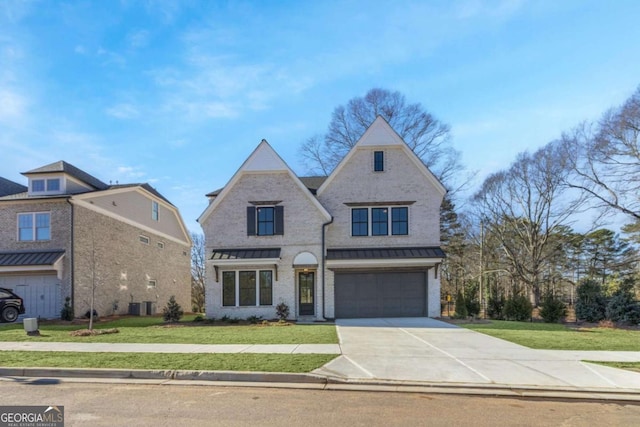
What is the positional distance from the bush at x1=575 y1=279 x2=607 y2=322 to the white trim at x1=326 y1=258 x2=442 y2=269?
28.6ft

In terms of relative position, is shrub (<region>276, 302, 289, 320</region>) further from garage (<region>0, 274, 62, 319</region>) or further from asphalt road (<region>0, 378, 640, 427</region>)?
asphalt road (<region>0, 378, 640, 427</region>)

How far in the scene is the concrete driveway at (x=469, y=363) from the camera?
25.4 feet

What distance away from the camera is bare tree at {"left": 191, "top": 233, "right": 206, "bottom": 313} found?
42594 millimetres

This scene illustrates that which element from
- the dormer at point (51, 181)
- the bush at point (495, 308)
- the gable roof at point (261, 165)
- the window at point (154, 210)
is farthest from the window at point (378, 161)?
the window at point (154, 210)

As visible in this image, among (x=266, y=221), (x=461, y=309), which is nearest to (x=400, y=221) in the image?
(x=461, y=309)

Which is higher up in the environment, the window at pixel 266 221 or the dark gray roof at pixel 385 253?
the window at pixel 266 221

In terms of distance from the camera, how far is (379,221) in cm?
2139

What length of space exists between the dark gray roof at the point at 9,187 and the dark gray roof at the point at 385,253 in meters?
19.9

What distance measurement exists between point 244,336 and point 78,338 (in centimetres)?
525

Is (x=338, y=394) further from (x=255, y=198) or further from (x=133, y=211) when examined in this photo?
(x=133, y=211)

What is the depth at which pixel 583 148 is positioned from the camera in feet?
94.5

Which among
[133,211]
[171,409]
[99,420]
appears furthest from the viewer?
[133,211]

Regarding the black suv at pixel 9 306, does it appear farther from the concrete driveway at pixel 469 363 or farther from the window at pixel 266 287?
the concrete driveway at pixel 469 363

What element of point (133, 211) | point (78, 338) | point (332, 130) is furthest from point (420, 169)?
point (133, 211)
